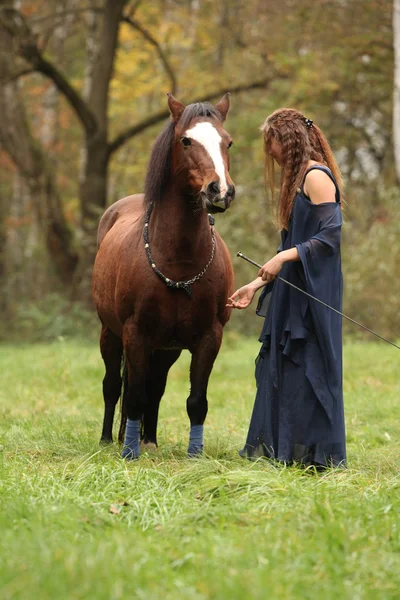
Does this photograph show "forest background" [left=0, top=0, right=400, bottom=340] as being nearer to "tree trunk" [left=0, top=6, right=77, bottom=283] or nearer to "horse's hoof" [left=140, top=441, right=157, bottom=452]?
"tree trunk" [left=0, top=6, right=77, bottom=283]

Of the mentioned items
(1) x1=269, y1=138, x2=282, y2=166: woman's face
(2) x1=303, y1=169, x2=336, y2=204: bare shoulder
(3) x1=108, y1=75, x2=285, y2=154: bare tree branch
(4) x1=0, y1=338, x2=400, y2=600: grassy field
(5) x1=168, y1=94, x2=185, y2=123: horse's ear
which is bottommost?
(4) x1=0, y1=338, x2=400, y2=600: grassy field

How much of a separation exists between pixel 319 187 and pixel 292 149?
327 mm

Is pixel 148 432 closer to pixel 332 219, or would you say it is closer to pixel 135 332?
pixel 135 332

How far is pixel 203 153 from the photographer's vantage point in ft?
17.1

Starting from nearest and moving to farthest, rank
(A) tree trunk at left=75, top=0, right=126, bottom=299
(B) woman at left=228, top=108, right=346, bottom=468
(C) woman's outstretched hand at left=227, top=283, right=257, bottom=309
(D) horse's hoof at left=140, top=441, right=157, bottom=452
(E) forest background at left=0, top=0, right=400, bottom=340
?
(C) woman's outstretched hand at left=227, top=283, right=257, bottom=309
(B) woman at left=228, top=108, right=346, bottom=468
(D) horse's hoof at left=140, top=441, right=157, bottom=452
(E) forest background at left=0, top=0, right=400, bottom=340
(A) tree trunk at left=75, top=0, right=126, bottom=299

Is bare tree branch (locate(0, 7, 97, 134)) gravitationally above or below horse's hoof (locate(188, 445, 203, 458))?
above

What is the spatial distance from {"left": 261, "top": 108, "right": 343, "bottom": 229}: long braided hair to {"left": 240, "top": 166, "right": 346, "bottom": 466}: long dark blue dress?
0.08m

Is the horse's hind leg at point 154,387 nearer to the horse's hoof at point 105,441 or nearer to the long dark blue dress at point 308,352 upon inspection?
the horse's hoof at point 105,441

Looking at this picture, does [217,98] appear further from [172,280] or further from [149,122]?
[172,280]

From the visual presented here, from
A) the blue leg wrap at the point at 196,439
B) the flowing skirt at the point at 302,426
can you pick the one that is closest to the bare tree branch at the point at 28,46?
the blue leg wrap at the point at 196,439

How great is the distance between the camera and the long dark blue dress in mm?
5305

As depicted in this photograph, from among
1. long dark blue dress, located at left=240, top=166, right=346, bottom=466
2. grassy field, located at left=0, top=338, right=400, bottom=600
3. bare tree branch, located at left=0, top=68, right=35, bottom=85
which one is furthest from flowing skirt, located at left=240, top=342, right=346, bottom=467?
bare tree branch, located at left=0, top=68, right=35, bottom=85

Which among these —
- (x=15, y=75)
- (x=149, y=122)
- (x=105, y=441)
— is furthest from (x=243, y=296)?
(x=149, y=122)

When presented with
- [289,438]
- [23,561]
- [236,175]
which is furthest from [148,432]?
[236,175]
